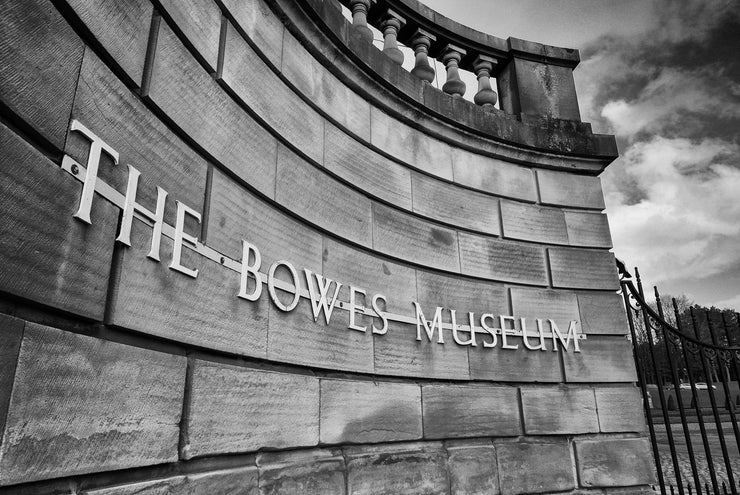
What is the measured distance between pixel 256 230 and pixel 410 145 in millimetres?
1859

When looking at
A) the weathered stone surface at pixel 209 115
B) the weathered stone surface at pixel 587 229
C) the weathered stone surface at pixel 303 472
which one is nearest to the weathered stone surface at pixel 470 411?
the weathered stone surface at pixel 303 472

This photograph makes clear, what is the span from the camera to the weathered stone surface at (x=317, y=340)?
99.0 inches

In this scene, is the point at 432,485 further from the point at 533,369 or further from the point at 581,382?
the point at 581,382

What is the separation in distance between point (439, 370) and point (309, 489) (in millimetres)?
1313

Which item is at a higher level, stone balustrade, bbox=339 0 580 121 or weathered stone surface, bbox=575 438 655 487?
stone balustrade, bbox=339 0 580 121

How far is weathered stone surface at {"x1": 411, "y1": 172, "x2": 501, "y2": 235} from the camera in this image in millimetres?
3908

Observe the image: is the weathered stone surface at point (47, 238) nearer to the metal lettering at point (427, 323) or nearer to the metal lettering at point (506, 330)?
the metal lettering at point (427, 323)

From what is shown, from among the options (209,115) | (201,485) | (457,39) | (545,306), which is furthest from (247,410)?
(457,39)

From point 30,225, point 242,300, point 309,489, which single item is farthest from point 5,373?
point 309,489

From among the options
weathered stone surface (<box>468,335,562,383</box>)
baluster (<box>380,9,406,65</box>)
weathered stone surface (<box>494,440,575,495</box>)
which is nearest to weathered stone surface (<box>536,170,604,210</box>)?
weathered stone surface (<box>468,335,562,383</box>)

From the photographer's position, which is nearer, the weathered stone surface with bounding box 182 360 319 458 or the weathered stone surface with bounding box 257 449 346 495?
the weathered stone surface with bounding box 182 360 319 458

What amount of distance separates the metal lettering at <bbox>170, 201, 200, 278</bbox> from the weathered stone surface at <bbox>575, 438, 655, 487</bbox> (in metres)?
3.48

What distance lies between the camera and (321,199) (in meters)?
3.04

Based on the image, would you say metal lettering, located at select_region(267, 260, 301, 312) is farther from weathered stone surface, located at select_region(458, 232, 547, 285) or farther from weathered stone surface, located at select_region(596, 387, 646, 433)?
weathered stone surface, located at select_region(596, 387, 646, 433)
